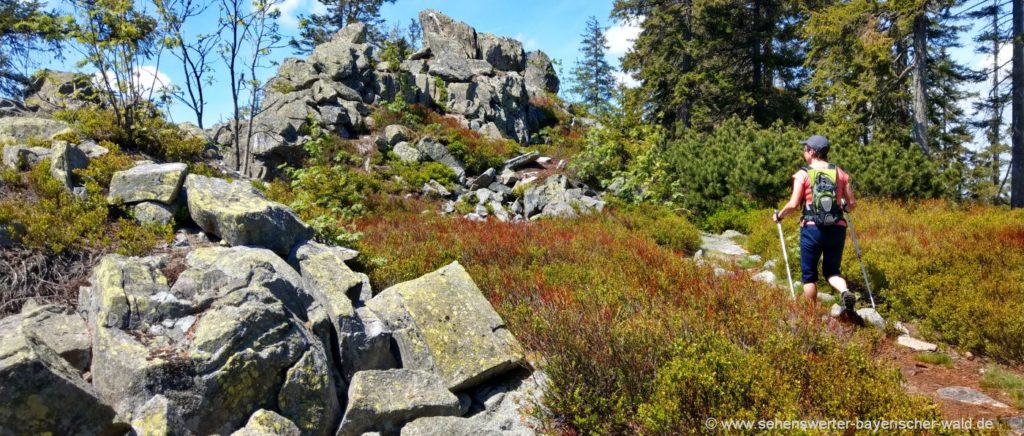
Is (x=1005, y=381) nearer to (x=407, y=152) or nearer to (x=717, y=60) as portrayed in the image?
(x=407, y=152)

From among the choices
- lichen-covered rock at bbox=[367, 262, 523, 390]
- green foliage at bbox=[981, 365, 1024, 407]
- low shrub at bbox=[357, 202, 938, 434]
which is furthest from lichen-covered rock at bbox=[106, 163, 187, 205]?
green foliage at bbox=[981, 365, 1024, 407]

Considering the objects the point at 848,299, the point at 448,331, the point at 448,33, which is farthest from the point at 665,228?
the point at 448,33

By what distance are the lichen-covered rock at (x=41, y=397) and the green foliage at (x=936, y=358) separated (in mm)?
7078

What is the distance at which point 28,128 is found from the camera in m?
8.15

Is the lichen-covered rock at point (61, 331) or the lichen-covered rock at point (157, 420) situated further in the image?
the lichen-covered rock at point (61, 331)

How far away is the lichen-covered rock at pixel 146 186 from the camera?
6227mm

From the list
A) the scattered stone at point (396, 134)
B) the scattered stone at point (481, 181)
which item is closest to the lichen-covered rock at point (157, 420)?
the scattered stone at point (481, 181)

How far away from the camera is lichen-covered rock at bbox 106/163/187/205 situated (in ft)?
20.4

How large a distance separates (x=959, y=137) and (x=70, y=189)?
39.4 metres

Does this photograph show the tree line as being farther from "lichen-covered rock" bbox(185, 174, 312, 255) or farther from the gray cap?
"lichen-covered rock" bbox(185, 174, 312, 255)

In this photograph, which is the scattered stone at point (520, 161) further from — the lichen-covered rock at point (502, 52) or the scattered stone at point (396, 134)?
the lichen-covered rock at point (502, 52)

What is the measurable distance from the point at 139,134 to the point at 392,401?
7389 millimetres

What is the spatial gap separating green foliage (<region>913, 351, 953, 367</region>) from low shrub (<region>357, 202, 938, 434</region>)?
0.45 metres

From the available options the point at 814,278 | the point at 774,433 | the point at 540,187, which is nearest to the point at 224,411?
the point at 774,433
